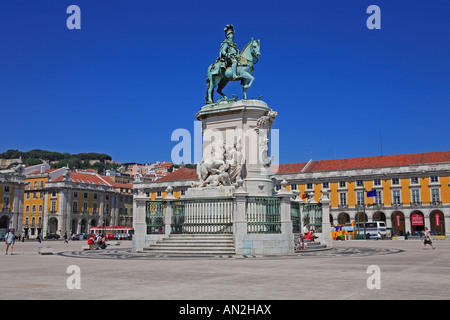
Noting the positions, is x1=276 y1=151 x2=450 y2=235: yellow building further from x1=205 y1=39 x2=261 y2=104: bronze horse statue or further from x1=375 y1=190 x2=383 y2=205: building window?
x1=205 y1=39 x2=261 y2=104: bronze horse statue

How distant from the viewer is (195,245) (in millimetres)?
18609

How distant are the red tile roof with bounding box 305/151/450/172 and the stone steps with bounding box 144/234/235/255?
6174 centimetres

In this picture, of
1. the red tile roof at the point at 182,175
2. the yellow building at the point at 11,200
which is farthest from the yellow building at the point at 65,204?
the red tile roof at the point at 182,175

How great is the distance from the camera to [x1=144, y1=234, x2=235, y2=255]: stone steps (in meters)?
18.1

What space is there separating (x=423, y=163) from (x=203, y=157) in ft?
194

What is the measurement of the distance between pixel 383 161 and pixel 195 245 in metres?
65.1

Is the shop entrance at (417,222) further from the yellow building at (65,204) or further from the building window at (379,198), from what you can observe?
the yellow building at (65,204)

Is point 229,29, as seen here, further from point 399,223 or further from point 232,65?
point 399,223

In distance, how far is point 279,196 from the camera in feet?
62.6

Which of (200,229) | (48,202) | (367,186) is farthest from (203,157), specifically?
(48,202)

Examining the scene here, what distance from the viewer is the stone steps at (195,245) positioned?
18.1m

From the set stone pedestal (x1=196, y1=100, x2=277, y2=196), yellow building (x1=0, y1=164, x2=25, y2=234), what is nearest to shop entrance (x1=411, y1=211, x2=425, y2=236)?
stone pedestal (x1=196, y1=100, x2=277, y2=196)
